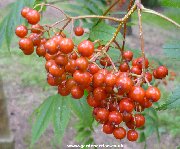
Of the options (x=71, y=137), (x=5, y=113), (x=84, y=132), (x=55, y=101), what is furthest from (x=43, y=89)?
(x=55, y=101)

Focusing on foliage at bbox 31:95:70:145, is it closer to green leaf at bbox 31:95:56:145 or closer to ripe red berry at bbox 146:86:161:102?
green leaf at bbox 31:95:56:145

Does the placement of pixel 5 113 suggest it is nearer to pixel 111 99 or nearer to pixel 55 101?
pixel 55 101

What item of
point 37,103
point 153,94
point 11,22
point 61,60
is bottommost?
point 37,103

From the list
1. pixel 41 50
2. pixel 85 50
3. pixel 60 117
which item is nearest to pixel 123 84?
pixel 85 50

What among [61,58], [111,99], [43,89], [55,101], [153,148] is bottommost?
[153,148]

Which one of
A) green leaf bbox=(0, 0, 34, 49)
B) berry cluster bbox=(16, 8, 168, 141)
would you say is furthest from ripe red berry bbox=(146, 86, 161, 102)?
green leaf bbox=(0, 0, 34, 49)

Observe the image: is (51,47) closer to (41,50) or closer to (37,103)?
(41,50)
